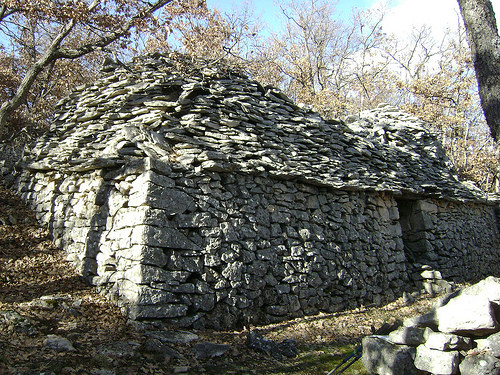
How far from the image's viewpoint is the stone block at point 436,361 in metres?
3.45

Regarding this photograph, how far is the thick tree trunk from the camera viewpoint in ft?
14.6

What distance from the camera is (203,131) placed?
6.05 m

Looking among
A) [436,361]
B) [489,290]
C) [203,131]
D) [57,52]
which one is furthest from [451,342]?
[57,52]

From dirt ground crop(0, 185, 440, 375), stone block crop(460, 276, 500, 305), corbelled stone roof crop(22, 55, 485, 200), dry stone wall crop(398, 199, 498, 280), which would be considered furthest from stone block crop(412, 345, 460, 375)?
dry stone wall crop(398, 199, 498, 280)

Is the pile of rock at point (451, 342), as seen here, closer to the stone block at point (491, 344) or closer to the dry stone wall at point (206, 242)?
the stone block at point (491, 344)

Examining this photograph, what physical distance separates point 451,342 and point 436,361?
0.23 meters

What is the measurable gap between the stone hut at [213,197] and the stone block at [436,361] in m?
2.44

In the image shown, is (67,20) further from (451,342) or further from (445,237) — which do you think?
(445,237)

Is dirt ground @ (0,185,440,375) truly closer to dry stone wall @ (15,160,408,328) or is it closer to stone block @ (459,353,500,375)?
dry stone wall @ (15,160,408,328)

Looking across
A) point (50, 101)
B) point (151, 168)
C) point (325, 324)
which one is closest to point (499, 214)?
point (325, 324)

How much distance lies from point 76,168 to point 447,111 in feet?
50.0

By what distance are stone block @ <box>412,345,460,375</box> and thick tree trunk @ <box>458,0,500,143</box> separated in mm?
2520

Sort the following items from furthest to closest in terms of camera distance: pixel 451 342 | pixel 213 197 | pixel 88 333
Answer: pixel 213 197 → pixel 88 333 → pixel 451 342

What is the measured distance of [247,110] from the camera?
6.67 metres
